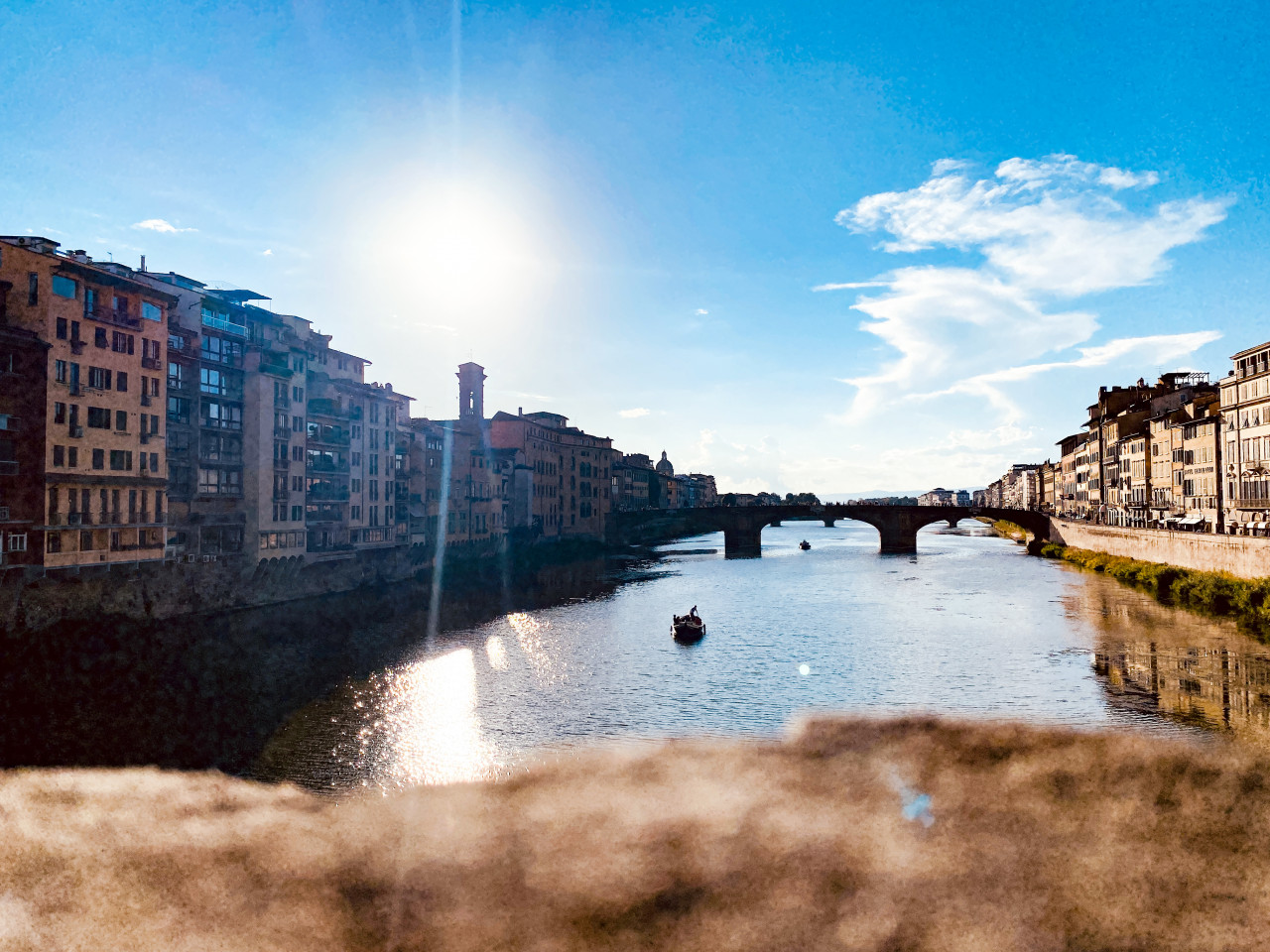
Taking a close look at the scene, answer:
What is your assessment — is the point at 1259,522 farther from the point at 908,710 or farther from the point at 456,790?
the point at 456,790

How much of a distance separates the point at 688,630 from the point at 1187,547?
159 ft

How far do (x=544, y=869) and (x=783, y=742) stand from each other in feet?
44.2

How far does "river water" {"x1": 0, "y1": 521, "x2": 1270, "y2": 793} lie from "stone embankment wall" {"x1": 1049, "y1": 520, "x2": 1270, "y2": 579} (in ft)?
21.1

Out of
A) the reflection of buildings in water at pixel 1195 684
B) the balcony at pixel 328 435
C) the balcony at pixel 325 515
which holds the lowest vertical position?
the reflection of buildings in water at pixel 1195 684

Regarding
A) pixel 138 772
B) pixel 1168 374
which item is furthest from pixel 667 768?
pixel 1168 374

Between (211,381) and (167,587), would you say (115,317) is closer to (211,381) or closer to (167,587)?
(211,381)

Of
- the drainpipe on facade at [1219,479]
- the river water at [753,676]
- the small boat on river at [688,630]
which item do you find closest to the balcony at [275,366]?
the river water at [753,676]

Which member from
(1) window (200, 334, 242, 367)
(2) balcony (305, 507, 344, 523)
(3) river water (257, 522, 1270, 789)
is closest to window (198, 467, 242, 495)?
(2) balcony (305, 507, 344, 523)

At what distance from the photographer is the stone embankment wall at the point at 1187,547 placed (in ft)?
202

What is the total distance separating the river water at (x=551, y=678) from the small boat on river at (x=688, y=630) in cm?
77

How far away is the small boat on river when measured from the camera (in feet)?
184

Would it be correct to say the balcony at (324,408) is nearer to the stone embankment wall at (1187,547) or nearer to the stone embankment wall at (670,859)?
the stone embankment wall at (670,859)

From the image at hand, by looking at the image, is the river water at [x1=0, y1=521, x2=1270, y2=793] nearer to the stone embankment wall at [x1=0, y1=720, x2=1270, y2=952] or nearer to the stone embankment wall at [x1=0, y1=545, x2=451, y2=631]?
the stone embankment wall at [x1=0, y1=545, x2=451, y2=631]

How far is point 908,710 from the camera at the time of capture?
120ft
